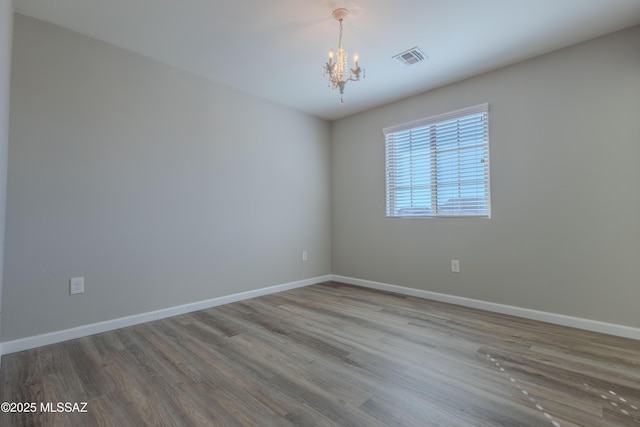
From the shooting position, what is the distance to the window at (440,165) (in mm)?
3131

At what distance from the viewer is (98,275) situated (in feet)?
8.11

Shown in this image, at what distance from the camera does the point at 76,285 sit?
237 centimetres

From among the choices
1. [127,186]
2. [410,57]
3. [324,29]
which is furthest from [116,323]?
[410,57]

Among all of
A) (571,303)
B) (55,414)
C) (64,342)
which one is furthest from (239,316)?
(571,303)

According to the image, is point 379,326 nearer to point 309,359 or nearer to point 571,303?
point 309,359

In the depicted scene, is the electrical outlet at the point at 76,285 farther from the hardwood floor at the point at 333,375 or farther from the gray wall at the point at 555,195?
the gray wall at the point at 555,195

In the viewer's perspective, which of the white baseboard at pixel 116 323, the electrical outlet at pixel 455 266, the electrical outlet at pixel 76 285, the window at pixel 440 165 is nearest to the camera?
the white baseboard at pixel 116 323

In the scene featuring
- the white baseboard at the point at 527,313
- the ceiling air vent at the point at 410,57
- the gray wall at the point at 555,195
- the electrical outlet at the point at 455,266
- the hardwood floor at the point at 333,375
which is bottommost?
the hardwood floor at the point at 333,375

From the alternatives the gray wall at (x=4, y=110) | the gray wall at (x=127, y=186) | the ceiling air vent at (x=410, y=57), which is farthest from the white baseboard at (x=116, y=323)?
the ceiling air vent at (x=410, y=57)

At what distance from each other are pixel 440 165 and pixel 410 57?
1.24 meters

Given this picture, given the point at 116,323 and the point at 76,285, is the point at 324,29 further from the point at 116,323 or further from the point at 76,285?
the point at 116,323

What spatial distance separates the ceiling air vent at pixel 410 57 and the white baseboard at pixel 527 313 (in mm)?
2483

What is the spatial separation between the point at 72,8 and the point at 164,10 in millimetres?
651

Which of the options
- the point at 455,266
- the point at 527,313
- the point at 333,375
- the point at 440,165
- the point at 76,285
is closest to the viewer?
the point at 333,375
